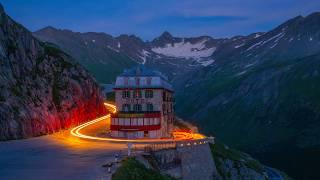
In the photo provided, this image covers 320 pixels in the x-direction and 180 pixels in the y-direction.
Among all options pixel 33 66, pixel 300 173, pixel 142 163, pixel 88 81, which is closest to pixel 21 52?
pixel 33 66

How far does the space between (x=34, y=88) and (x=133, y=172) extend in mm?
58865

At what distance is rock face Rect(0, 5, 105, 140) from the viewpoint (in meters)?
88.9

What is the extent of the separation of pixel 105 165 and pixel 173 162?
699 inches

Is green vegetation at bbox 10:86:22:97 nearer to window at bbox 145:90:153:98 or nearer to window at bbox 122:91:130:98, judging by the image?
window at bbox 122:91:130:98

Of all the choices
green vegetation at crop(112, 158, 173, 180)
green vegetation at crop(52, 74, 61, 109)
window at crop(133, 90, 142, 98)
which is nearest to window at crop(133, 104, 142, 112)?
window at crop(133, 90, 142, 98)

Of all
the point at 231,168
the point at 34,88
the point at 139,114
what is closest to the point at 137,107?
the point at 139,114

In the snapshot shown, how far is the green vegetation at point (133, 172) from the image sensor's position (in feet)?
156

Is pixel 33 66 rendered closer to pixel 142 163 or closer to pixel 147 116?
pixel 147 116

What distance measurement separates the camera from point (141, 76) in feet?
324

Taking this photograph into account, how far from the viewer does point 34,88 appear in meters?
104

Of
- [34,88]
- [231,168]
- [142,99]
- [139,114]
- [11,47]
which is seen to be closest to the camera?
[139,114]

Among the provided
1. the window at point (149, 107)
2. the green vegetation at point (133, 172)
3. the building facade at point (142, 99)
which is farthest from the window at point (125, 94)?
the green vegetation at point (133, 172)

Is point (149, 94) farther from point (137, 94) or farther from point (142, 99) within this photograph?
point (137, 94)

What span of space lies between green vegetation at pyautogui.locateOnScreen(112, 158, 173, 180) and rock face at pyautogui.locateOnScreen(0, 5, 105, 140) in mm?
36081
